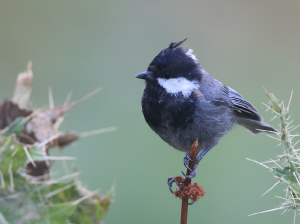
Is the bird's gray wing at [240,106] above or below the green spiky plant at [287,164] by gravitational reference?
above

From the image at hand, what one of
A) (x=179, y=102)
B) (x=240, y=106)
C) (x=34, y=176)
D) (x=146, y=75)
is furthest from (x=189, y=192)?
A: (x=240, y=106)

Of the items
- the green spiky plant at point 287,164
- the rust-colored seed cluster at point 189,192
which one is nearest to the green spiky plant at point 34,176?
the rust-colored seed cluster at point 189,192

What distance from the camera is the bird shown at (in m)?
3.08

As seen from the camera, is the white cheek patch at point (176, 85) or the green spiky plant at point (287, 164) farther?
the white cheek patch at point (176, 85)

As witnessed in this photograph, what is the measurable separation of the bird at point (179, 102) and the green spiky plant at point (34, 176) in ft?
4.56

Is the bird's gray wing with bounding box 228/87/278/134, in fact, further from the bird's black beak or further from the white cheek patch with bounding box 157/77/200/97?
the bird's black beak

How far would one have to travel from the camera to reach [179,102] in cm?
308

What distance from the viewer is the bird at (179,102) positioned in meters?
3.08

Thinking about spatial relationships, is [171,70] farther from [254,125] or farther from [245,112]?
[254,125]

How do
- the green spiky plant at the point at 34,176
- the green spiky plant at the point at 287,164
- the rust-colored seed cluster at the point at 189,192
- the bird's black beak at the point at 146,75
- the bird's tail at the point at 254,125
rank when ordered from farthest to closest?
the bird's tail at the point at 254,125, the bird's black beak at the point at 146,75, the rust-colored seed cluster at the point at 189,192, the green spiky plant at the point at 287,164, the green spiky plant at the point at 34,176

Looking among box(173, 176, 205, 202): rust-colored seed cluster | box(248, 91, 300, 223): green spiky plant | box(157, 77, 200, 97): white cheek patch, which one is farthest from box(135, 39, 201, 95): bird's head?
box(248, 91, 300, 223): green spiky plant

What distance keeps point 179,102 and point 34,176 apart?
1.71 m

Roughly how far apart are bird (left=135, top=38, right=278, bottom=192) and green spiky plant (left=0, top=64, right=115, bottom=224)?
1.39m

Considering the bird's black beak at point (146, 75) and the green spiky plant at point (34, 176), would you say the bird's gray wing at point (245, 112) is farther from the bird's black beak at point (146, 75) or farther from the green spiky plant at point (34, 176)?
the green spiky plant at point (34, 176)
